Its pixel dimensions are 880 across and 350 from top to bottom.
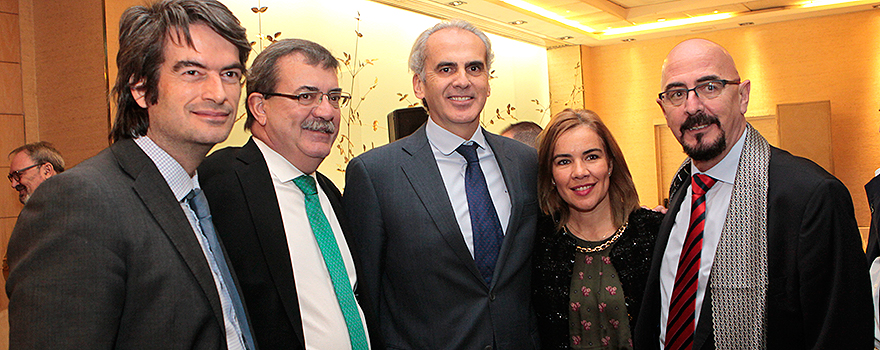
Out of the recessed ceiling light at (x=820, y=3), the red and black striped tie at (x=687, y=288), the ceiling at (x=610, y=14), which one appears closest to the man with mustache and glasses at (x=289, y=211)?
the red and black striped tie at (x=687, y=288)

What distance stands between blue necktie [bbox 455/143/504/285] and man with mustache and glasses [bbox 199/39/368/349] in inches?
19.2

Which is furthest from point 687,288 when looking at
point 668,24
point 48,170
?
point 668,24

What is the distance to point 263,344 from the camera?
1774 millimetres

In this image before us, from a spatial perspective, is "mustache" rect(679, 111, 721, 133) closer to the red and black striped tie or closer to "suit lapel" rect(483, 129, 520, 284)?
the red and black striped tie

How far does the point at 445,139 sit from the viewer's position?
2299mm

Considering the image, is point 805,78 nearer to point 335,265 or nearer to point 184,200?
point 335,265

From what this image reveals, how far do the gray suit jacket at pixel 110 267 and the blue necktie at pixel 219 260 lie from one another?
14cm

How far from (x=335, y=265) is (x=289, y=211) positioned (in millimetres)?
249

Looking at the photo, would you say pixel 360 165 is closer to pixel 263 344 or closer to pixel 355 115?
pixel 263 344

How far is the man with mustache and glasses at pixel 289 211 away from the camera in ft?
5.92

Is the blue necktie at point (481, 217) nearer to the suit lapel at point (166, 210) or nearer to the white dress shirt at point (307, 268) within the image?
the white dress shirt at point (307, 268)

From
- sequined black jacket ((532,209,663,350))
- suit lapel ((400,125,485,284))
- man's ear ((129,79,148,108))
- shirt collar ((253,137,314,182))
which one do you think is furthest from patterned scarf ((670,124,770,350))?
man's ear ((129,79,148,108))

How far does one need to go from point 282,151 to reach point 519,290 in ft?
3.46

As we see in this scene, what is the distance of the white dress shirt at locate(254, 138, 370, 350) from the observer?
1.88 meters
